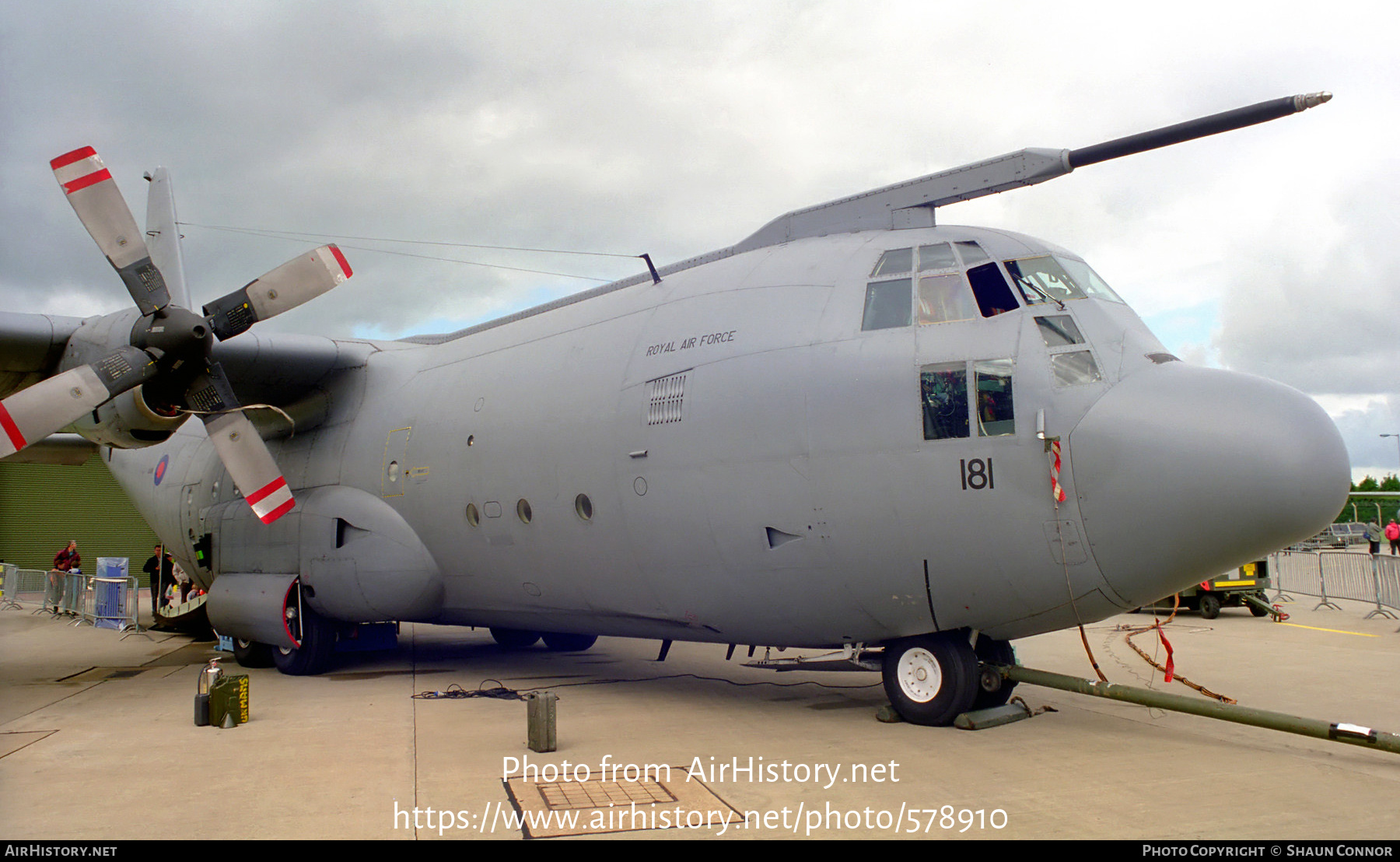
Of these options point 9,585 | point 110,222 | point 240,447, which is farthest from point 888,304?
point 9,585

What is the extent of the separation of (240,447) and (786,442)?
6840 millimetres

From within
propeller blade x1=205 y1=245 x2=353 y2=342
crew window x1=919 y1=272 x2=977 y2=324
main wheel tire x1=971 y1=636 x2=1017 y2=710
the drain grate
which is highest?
propeller blade x1=205 y1=245 x2=353 y2=342

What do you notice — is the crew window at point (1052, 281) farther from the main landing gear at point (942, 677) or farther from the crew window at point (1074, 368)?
the main landing gear at point (942, 677)

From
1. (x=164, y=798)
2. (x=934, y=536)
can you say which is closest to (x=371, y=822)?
(x=164, y=798)

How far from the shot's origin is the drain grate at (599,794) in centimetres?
574

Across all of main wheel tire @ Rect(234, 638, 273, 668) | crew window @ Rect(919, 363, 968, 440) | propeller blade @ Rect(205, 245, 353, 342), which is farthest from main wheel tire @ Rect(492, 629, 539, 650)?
crew window @ Rect(919, 363, 968, 440)

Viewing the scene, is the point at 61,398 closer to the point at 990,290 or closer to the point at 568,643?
the point at 568,643

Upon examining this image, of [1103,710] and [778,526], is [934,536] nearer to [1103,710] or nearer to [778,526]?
[778,526]

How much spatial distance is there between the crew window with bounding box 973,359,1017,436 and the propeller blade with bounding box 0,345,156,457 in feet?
28.5

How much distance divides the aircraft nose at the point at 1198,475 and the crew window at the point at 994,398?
52 centimetres

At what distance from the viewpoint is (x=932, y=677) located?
7.61m

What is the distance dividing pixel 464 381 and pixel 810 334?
5.15 m

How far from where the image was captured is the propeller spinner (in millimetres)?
9375

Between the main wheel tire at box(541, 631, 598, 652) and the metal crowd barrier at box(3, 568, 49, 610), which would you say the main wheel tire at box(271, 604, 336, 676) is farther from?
the metal crowd barrier at box(3, 568, 49, 610)
